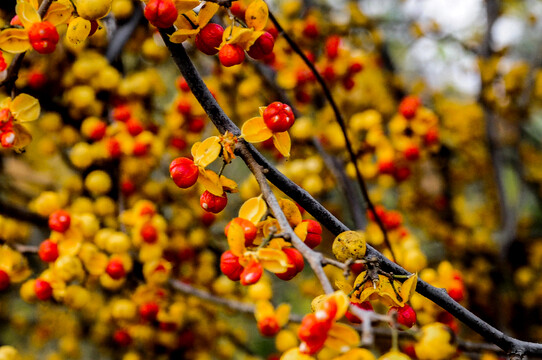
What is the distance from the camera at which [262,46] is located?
79cm

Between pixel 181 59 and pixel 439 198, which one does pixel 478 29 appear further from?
pixel 181 59

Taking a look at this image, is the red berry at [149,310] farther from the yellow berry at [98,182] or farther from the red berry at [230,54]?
the red berry at [230,54]

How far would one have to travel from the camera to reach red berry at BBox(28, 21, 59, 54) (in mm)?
759

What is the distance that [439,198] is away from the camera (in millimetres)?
2863

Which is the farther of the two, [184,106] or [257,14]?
[184,106]

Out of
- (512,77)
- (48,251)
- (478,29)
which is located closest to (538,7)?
(478,29)

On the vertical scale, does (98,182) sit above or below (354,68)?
below

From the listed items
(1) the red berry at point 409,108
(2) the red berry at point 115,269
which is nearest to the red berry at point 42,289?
(2) the red berry at point 115,269

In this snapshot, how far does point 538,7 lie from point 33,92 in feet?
16.4

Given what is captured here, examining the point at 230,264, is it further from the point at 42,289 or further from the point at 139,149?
the point at 139,149

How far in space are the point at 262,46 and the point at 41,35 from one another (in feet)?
1.16

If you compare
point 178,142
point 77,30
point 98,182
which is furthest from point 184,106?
point 77,30

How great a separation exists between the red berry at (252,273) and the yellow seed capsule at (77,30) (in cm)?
47

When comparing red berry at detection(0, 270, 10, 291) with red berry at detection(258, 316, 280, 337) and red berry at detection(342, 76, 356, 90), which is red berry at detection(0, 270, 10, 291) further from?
red berry at detection(342, 76, 356, 90)
